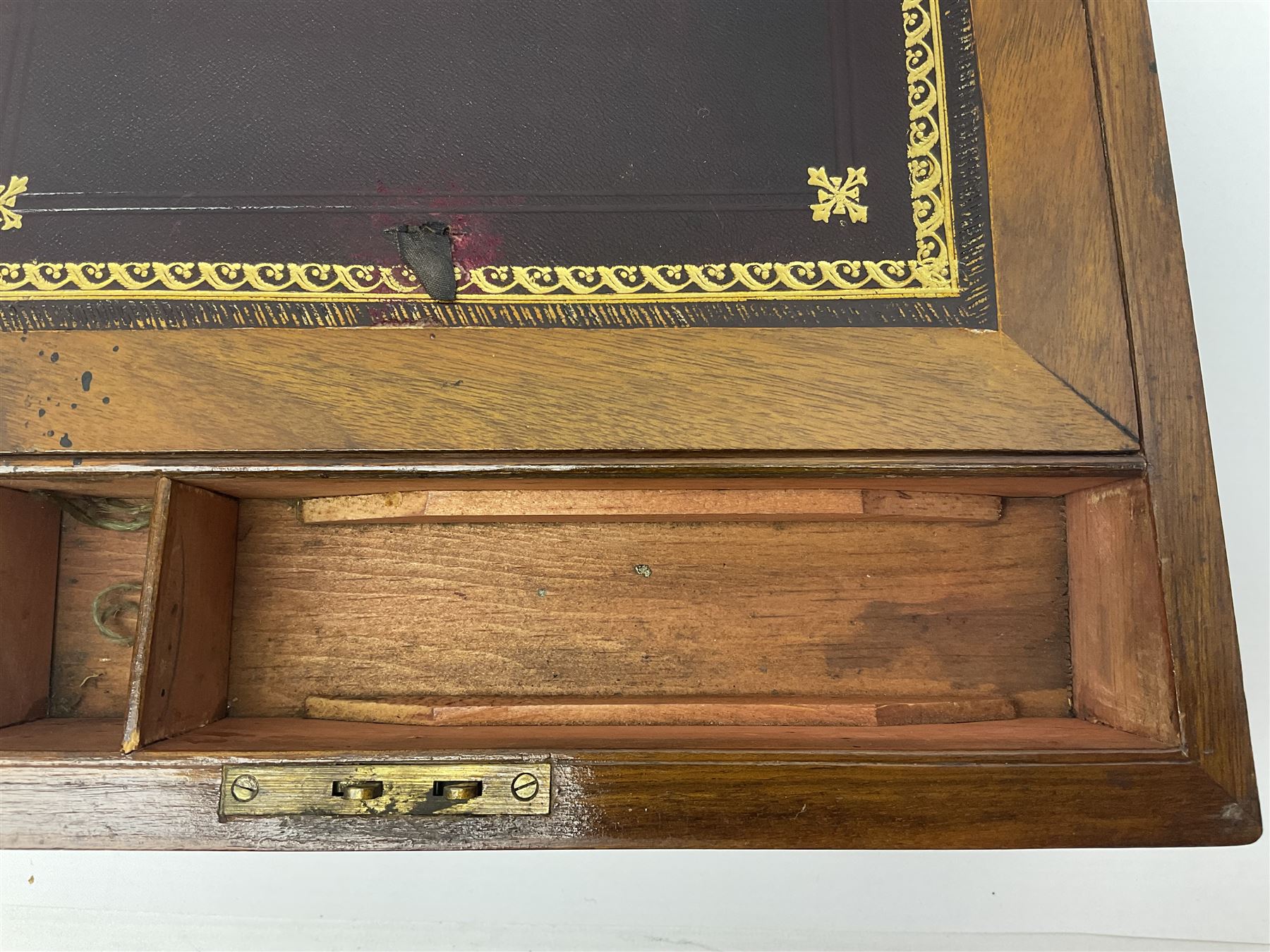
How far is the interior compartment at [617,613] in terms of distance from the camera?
33.9 inches

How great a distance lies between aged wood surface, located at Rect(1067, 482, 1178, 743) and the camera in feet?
2.38

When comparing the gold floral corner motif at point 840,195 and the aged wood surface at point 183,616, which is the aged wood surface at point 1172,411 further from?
the aged wood surface at point 183,616

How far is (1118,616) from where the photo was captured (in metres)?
0.79

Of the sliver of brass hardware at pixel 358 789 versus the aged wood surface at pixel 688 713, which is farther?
the aged wood surface at pixel 688 713

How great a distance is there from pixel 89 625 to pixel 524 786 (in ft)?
1.73

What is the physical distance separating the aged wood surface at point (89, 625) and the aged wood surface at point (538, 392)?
0.68 feet

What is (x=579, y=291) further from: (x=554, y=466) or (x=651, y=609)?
(x=651, y=609)

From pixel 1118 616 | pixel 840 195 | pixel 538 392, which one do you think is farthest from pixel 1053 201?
pixel 538 392

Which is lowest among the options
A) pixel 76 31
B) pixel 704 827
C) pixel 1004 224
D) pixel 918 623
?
pixel 704 827

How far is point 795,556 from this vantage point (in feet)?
3.01

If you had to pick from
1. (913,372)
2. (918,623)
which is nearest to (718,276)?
(913,372)

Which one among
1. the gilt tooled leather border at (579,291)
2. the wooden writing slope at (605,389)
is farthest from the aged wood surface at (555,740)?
the gilt tooled leather border at (579,291)

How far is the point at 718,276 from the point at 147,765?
62 cm

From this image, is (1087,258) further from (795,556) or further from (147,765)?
(147,765)
